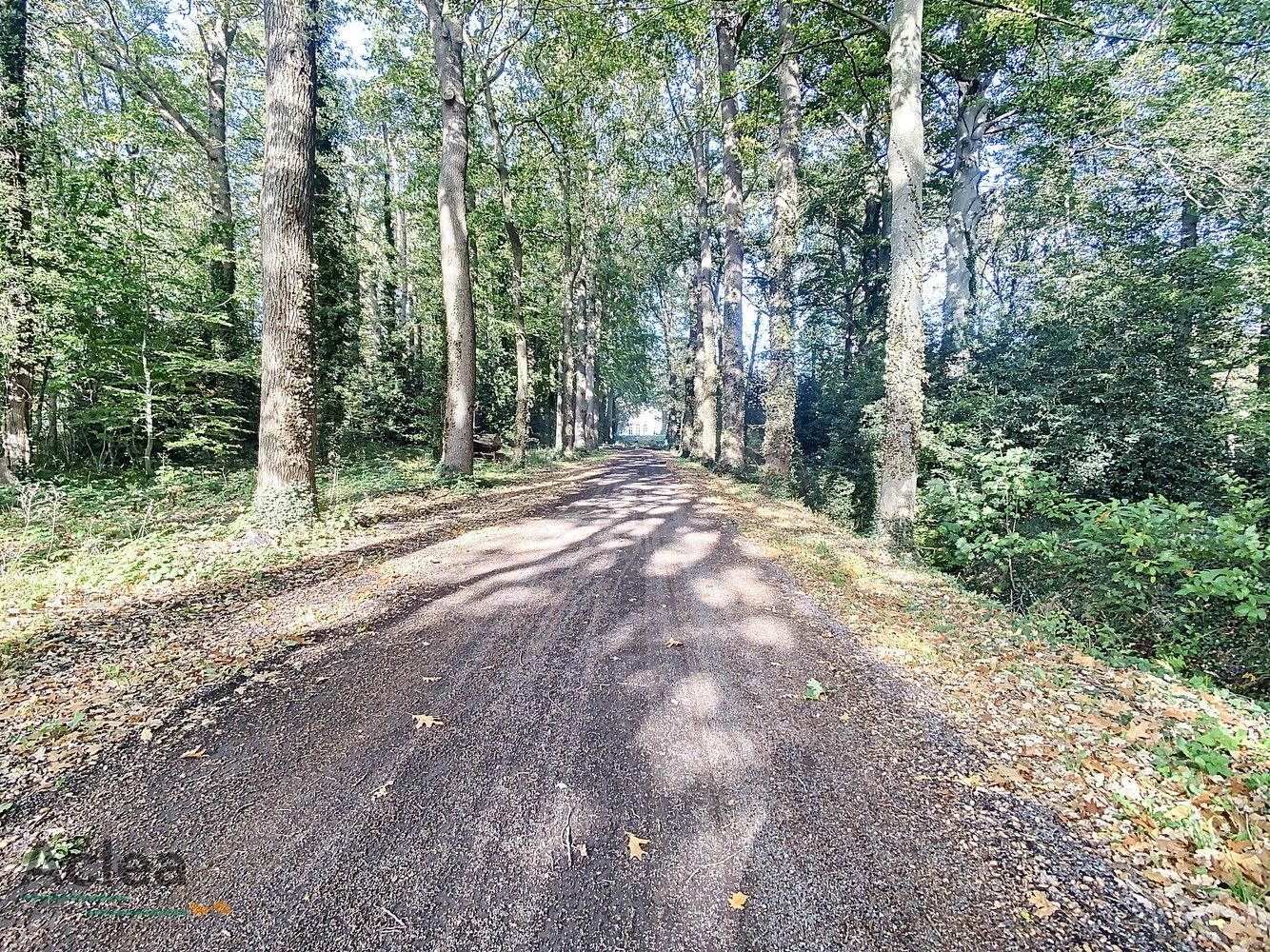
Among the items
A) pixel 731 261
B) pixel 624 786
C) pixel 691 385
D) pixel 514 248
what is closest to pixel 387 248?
pixel 514 248

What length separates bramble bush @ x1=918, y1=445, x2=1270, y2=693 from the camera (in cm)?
375

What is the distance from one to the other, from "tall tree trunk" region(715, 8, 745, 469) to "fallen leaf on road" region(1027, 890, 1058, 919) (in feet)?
45.1

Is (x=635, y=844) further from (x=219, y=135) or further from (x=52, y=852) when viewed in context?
(x=219, y=135)

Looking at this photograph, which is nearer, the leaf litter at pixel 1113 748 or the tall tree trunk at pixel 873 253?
the leaf litter at pixel 1113 748

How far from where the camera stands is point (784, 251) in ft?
37.4

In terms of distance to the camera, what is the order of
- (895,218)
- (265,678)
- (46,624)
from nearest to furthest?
(265,678) → (46,624) → (895,218)

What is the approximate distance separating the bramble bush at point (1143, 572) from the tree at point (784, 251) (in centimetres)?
670

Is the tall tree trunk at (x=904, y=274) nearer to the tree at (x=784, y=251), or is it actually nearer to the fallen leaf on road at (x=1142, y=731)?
the fallen leaf on road at (x=1142, y=731)

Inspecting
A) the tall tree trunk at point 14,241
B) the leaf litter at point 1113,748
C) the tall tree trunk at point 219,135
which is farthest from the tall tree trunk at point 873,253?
the tall tree trunk at point 14,241

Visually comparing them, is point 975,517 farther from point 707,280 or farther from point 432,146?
point 432,146

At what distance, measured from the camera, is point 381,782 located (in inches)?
94.4

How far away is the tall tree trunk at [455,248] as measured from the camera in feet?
33.9

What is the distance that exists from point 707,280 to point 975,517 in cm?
1516

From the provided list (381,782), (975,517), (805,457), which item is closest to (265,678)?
(381,782)
